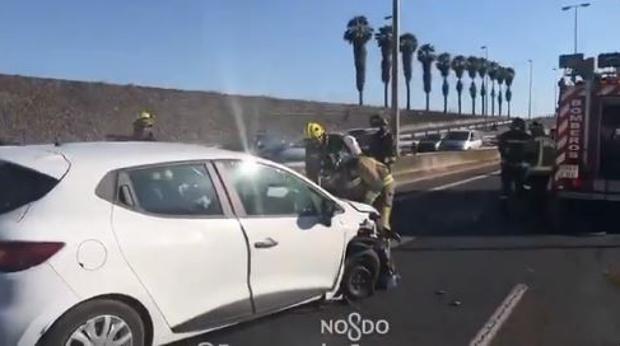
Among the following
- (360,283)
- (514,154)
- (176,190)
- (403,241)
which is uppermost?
(176,190)

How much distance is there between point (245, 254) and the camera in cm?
563

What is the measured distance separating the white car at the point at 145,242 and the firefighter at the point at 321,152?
12.0 feet

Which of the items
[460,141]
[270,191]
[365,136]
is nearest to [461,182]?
[365,136]

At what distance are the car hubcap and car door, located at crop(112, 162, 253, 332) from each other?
0.28 metres

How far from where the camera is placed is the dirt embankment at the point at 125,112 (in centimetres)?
3609

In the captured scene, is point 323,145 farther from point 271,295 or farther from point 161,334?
point 161,334

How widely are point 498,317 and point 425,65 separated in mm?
122615

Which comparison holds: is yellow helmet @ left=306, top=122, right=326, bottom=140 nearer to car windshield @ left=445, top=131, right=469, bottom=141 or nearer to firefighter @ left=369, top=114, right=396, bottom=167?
firefighter @ left=369, top=114, right=396, bottom=167

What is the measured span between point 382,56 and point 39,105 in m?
71.8

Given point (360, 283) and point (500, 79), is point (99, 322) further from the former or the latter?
point (500, 79)

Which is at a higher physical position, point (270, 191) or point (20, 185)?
point (20, 185)

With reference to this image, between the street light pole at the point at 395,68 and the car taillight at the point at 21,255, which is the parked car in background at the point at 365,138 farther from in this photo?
the car taillight at the point at 21,255

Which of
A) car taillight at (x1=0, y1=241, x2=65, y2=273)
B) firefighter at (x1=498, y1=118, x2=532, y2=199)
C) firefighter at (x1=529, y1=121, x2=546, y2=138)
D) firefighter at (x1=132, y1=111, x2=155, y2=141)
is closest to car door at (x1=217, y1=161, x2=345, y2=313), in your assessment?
car taillight at (x1=0, y1=241, x2=65, y2=273)

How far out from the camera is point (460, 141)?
144 feet
